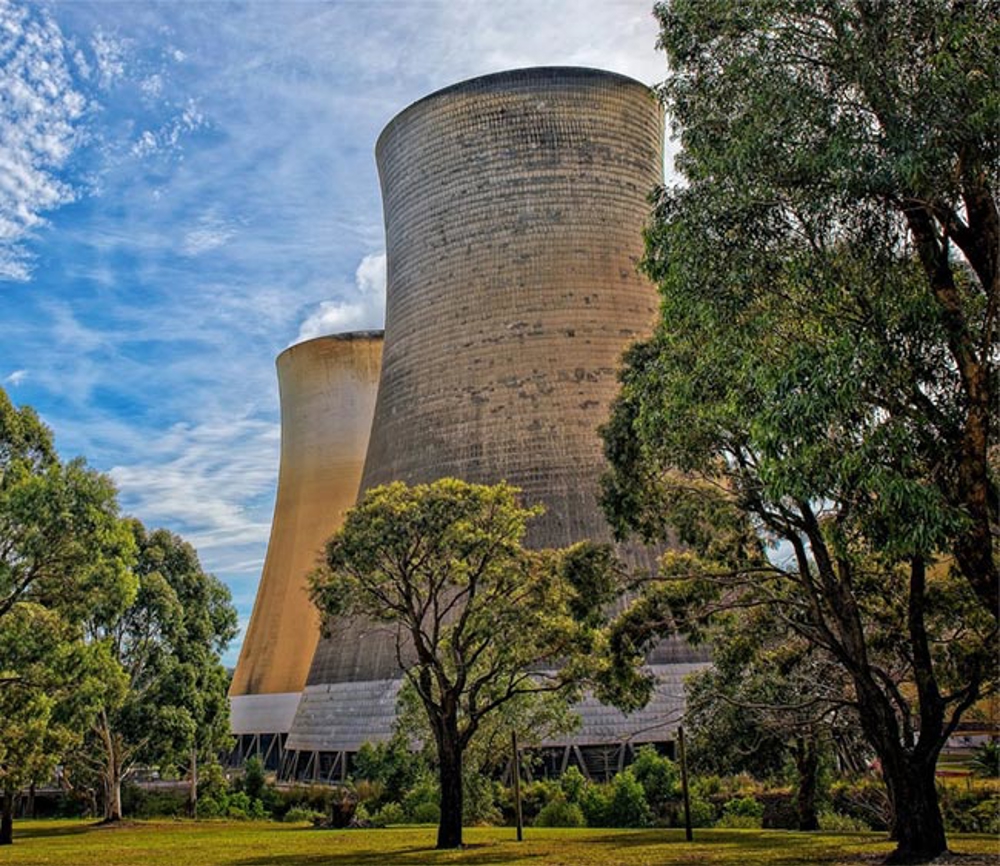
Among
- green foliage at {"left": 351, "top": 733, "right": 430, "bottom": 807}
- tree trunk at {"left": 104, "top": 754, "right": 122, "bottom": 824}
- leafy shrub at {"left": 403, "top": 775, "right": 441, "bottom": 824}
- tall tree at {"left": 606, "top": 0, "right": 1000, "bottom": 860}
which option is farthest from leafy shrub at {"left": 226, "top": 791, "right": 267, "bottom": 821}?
tall tree at {"left": 606, "top": 0, "right": 1000, "bottom": 860}

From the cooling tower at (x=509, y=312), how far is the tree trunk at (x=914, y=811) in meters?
10.8

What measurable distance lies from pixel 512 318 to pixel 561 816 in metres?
11.2

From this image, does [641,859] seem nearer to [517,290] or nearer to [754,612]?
[754,612]

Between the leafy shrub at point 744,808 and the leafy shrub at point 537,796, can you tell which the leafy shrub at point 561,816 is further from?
the leafy shrub at point 744,808

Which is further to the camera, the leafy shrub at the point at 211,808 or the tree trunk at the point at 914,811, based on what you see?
the leafy shrub at the point at 211,808

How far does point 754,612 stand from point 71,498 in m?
9.73

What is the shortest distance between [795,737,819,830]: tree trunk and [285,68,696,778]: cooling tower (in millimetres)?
5747

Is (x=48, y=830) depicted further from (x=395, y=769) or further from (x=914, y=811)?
(x=914, y=811)

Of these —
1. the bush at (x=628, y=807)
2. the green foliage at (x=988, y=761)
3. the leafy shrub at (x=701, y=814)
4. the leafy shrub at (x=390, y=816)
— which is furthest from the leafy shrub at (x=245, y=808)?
the green foliage at (x=988, y=761)

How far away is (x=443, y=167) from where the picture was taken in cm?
2597

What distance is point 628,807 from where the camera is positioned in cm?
1814

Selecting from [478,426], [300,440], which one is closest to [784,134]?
[478,426]

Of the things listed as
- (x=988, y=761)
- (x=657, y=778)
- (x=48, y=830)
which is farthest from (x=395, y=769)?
(x=988, y=761)

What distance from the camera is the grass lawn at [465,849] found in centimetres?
1175
